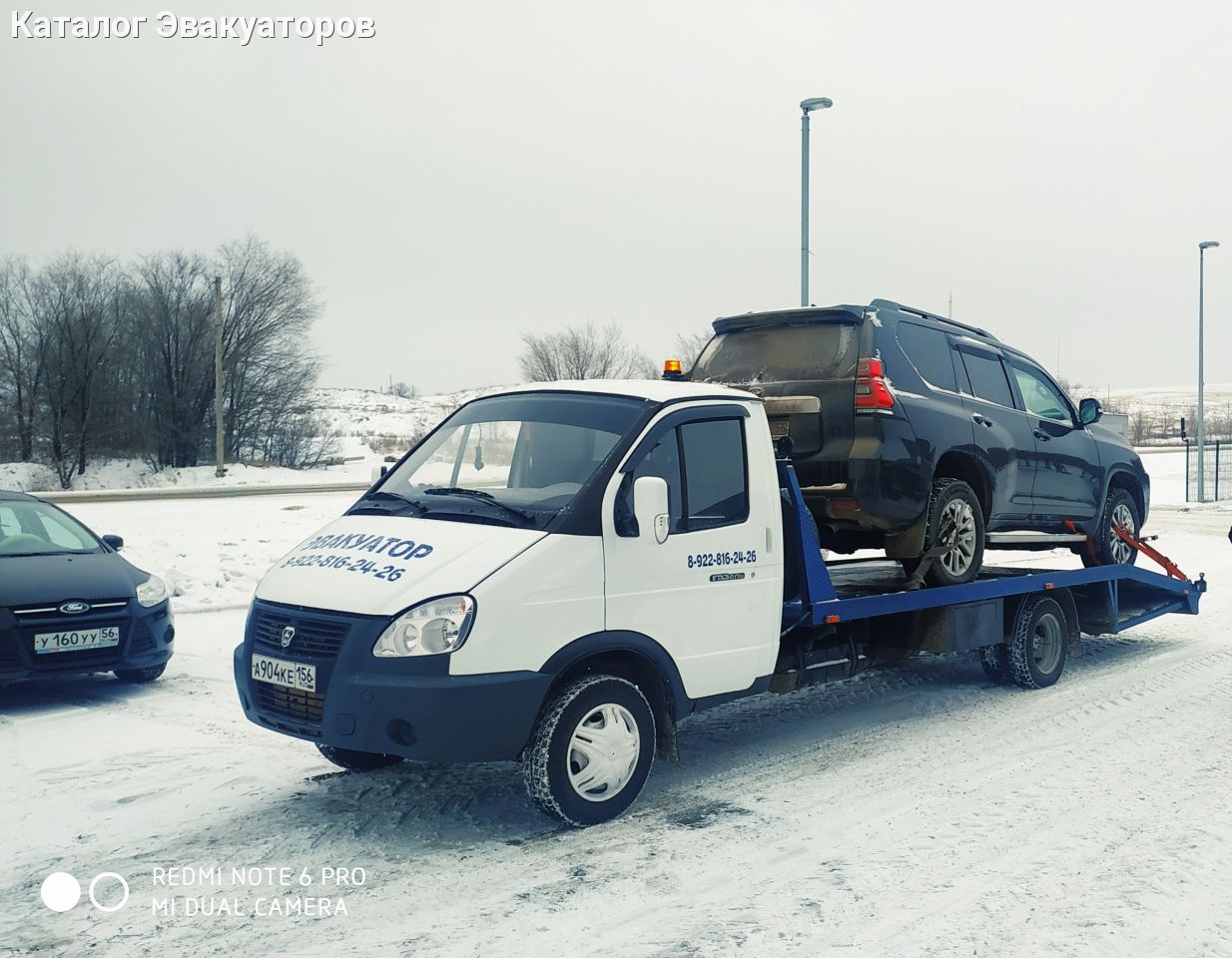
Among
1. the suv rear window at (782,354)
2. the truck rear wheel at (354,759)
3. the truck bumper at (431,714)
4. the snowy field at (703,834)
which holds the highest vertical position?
the suv rear window at (782,354)

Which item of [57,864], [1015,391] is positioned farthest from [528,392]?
[1015,391]

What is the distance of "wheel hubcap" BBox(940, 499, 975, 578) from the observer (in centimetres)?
753

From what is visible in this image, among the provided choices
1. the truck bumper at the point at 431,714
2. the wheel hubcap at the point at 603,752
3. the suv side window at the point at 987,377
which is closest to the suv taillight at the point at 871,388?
the suv side window at the point at 987,377

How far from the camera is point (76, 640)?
7566 mm

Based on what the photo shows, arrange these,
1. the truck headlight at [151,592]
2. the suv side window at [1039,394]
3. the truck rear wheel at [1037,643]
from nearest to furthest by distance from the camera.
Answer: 1. the truck headlight at [151,592]
2. the truck rear wheel at [1037,643]
3. the suv side window at [1039,394]

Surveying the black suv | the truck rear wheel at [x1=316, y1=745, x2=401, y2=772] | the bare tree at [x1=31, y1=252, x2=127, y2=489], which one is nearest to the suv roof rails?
the black suv

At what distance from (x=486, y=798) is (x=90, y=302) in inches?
1779

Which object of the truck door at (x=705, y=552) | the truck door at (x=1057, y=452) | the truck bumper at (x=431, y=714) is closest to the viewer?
the truck bumper at (x=431, y=714)

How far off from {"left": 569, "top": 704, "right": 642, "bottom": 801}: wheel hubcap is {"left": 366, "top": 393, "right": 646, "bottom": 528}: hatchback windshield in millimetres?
944

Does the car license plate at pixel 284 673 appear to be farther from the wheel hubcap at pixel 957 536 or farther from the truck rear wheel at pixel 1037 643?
the truck rear wheel at pixel 1037 643

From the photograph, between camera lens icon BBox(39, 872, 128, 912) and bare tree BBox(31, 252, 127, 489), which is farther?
bare tree BBox(31, 252, 127, 489)

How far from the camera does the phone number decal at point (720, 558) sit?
18.2ft

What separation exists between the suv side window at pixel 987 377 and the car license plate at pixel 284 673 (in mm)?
5230

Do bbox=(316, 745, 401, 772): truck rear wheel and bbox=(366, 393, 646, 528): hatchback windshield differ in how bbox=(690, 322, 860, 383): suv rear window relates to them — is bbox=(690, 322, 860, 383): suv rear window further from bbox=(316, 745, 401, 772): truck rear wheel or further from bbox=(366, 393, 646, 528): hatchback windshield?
bbox=(316, 745, 401, 772): truck rear wheel
